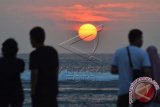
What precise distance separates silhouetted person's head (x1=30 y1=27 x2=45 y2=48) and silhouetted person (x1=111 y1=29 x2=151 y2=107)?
1032 mm

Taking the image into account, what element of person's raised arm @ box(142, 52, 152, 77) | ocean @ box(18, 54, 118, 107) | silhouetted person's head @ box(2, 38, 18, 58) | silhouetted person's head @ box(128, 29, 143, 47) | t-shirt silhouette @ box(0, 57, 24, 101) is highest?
silhouetted person's head @ box(128, 29, 143, 47)

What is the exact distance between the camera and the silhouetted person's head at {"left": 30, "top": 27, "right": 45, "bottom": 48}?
7.38 m

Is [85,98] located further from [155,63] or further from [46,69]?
[46,69]

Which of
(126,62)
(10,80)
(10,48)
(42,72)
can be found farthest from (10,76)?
(126,62)

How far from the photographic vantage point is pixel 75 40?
58.9 meters

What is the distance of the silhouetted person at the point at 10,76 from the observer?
25.6ft

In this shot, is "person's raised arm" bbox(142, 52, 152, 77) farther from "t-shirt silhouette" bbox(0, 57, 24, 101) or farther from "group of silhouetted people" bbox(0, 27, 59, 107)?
"t-shirt silhouette" bbox(0, 57, 24, 101)

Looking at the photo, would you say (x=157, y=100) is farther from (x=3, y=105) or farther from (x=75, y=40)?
(x=75, y=40)

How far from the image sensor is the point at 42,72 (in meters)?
7.38

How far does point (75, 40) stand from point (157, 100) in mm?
50361

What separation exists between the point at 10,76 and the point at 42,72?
0.64 metres

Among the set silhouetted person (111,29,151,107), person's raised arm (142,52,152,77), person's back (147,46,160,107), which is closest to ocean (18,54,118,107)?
person's back (147,46,160,107)

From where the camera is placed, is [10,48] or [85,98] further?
[85,98]

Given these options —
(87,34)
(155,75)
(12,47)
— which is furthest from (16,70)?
(87,34)
